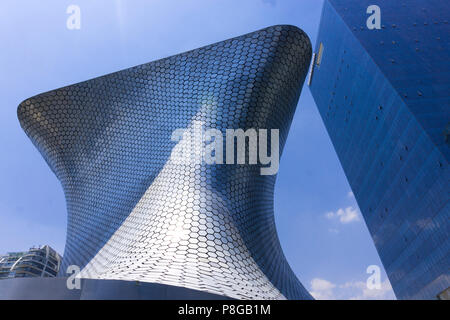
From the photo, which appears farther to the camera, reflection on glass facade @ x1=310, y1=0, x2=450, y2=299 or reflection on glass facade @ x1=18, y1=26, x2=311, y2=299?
reflection on glass facade @ x1=310, y1=0, x2=450, y2=299

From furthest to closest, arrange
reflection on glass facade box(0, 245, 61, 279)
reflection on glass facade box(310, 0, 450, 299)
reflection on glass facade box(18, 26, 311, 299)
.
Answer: reflection on glass facade box(0, 245, 61, 279)
reflection on glass facade box(310, 0, 450, 299)
reflection on glass facade box(18, 26, 311, 299)

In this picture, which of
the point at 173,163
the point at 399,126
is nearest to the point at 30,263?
the point at 173,163

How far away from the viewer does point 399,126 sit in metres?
28.6

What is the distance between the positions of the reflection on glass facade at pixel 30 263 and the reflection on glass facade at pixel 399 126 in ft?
131

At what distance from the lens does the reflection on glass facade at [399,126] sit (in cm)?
2544

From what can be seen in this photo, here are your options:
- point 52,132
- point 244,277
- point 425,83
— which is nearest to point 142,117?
point 52,132

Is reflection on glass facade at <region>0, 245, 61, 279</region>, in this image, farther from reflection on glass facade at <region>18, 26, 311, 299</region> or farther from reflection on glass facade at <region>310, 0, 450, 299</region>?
reflection on glass facade at <region>310, 0, 450, 299</region>

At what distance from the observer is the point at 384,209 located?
1340 inches

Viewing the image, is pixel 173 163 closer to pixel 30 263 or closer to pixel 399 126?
pixel 399 126

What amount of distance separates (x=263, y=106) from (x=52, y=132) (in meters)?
12.6

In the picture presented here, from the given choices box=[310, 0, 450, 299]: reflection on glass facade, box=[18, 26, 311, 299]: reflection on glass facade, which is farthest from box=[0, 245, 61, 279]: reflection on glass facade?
box=[310, 0, 450, 299]: reflection on glass facade

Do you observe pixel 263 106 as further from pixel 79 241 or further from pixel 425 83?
pixel 425 83

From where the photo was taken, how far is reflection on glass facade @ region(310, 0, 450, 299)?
2544cm

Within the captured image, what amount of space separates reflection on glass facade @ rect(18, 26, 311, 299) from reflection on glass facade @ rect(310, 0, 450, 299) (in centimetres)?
1640
